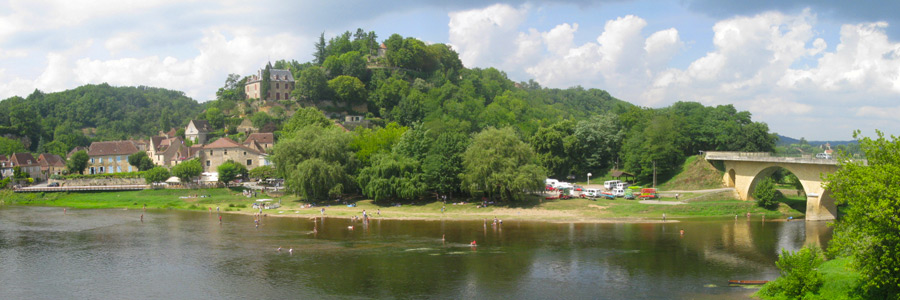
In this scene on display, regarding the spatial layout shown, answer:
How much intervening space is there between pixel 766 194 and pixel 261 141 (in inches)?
2968

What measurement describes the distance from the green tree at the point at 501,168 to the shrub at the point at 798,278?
30.9 metres

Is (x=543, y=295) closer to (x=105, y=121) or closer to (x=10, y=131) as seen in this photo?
(x=10, y=131)

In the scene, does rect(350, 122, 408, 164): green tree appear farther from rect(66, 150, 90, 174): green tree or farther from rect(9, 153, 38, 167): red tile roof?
rect(9, 153, 38, 167): red tile roof

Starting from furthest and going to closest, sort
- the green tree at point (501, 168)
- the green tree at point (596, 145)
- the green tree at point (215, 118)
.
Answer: the green tree at point (215, 118), the green tree at point (596, 145), the green tree at point (501, 168)

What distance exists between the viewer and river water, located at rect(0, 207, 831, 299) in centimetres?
3438

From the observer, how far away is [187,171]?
281 ft

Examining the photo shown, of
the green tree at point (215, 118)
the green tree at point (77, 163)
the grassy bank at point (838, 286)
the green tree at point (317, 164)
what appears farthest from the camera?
the green tree at point (215, 118)

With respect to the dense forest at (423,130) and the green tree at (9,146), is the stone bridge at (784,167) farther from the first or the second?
the green tree at (9,146)

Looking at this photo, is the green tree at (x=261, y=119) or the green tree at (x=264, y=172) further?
the green tree at (x=261, y=119)

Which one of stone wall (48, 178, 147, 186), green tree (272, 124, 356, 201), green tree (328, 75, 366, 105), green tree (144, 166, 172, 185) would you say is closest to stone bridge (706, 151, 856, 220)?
green tree (272, 124, 356, 201)

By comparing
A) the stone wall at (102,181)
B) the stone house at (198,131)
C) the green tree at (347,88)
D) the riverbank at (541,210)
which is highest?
the green tree at (347,88)

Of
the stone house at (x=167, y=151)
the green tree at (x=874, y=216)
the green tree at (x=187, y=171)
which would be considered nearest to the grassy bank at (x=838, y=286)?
the green tree at (x=874, y=216)

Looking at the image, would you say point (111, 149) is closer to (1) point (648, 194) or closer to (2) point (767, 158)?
(1) point (648, 194)

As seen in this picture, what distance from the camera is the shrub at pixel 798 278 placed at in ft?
101
